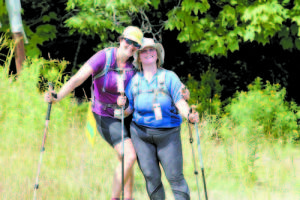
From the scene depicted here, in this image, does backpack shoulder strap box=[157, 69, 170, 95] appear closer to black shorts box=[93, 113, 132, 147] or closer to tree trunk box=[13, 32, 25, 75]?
black shorts box=[93, 113, 132, 147]

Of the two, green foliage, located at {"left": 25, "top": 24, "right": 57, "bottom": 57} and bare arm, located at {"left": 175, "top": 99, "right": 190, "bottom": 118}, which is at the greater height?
green foliage, located at {"left": 25, "top": 24, "right": 57, "bottom": 57}

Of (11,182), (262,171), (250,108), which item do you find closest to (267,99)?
(250,108)

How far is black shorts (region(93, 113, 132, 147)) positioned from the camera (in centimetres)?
353

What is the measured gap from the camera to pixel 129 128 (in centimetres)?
368

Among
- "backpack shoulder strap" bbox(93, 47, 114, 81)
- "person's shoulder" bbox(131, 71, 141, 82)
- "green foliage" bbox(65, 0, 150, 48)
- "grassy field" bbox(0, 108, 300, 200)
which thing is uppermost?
"green foliage" bbox(65, 0, 150, 48)

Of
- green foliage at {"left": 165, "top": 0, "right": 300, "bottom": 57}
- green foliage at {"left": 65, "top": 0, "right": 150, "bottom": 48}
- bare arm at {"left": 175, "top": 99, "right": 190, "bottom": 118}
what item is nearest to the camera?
bare arm at {"left": 175, "top": 99, "right": 190, "bottom": 118}

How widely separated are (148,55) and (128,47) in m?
0.23

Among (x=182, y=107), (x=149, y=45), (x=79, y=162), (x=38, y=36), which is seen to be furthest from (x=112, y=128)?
(x=38, y=36)

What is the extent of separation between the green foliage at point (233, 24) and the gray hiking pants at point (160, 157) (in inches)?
159

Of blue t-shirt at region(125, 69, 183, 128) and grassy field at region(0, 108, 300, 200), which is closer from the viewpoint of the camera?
blue t-shirt at region(125, 69, 183, 128)

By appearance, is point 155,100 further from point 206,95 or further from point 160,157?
point 206,95

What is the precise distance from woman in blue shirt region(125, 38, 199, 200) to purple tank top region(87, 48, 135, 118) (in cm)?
20

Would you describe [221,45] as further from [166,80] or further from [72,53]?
[72,53]

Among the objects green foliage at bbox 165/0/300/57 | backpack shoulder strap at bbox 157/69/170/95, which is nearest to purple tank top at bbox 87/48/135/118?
backpack shoulder strap at bbox 157/69/170/95
